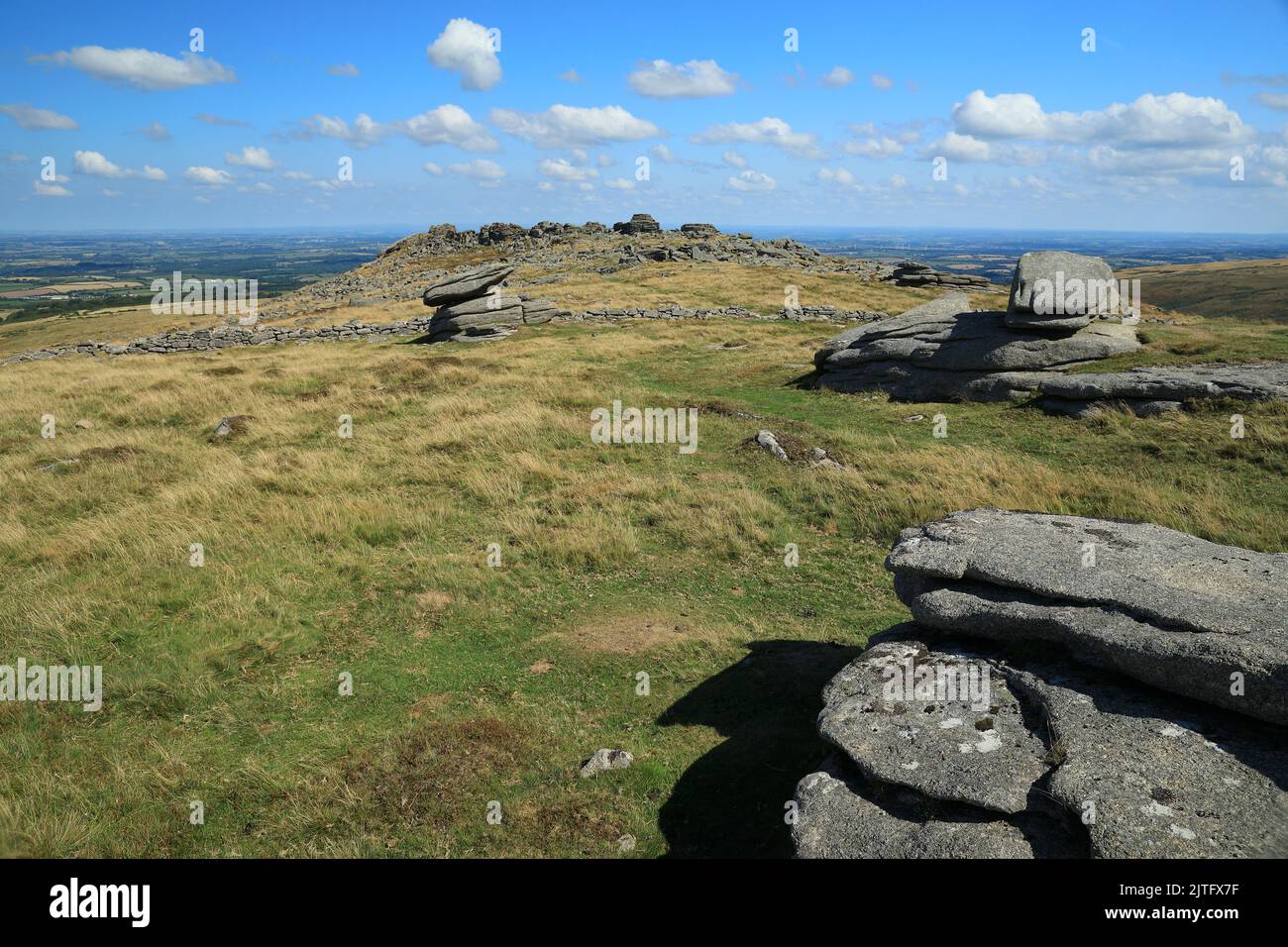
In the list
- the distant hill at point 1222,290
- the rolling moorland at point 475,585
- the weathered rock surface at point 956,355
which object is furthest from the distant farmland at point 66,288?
the distant hill at point 1222,290

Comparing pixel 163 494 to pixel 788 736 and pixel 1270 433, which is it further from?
pixel 1270 433

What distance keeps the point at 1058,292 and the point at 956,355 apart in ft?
11.9

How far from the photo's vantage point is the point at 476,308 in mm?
41406

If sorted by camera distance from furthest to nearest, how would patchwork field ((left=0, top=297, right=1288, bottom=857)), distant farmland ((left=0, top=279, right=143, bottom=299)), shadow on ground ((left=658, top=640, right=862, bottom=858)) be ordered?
distant farmland ((left=0, top=279, right=143, bottom=299)) < patchwork field ((left=0, top=297, right=1288, bottom=857)) < shadow on ground ((left=658, top=640, right=862, bottom=858))

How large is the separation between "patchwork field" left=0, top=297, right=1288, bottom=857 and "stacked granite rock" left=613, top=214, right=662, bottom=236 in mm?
83263

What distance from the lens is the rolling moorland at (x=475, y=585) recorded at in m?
6.80

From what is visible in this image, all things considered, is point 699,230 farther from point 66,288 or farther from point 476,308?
point 66,288

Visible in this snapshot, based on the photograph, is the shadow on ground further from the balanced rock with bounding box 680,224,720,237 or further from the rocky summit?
the balanced rock with bounding box 680,224,720,237

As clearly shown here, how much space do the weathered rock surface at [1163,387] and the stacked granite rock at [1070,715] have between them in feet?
45.7

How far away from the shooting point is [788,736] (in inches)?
307

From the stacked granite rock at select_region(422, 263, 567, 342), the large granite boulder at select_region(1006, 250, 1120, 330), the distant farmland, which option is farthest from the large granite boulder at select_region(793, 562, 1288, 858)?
the distant farmland

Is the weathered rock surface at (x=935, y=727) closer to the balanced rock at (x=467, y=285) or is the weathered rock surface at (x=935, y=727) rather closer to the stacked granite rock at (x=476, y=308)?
the stacked granite rock at (x=476, y=308)

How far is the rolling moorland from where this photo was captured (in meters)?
6.80

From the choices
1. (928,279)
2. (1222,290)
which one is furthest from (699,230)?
(1222,290)
